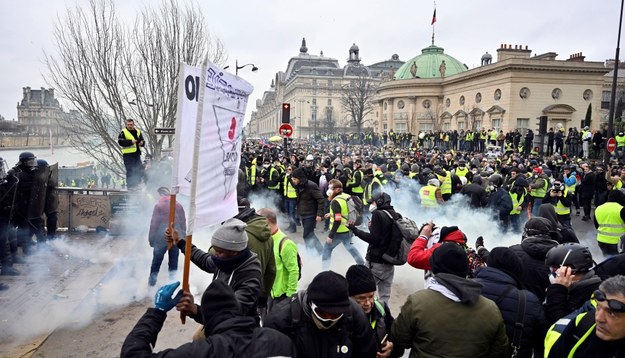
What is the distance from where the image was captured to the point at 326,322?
Result: 2658 millimetres

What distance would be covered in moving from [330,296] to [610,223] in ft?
21.4

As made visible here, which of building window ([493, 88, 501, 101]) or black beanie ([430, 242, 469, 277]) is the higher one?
building window ([493, 88, 501, 101])

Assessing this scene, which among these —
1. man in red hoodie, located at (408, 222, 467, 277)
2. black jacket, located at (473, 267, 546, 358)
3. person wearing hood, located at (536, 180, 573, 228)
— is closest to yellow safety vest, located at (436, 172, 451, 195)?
person wearing hood, located at (536, 180, 573, 228)

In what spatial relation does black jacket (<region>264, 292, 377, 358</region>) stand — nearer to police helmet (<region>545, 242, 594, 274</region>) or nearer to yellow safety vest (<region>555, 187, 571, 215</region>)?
police helmet (<region>545, 242, 594, 274</region>)

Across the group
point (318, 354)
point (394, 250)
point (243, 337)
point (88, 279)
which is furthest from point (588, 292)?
point (88, 279)

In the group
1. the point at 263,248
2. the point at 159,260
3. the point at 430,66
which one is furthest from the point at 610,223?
the point at 430,66

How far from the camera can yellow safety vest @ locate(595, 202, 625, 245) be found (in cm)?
696

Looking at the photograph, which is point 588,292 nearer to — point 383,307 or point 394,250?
point 383,307

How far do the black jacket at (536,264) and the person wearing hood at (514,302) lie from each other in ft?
2.03

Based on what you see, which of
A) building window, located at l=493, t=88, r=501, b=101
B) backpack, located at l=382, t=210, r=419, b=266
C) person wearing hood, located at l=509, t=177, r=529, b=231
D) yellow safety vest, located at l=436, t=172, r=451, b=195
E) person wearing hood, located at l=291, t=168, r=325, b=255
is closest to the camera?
backpack, located at l=382, t=210, r=419, b=266

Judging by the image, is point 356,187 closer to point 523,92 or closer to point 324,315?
point 324,315

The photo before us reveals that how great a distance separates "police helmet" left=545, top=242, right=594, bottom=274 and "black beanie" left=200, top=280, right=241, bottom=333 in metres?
2.41

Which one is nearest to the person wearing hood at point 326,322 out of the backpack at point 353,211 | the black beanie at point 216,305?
the black beanie at point 216,305

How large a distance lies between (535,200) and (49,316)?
1077cm
